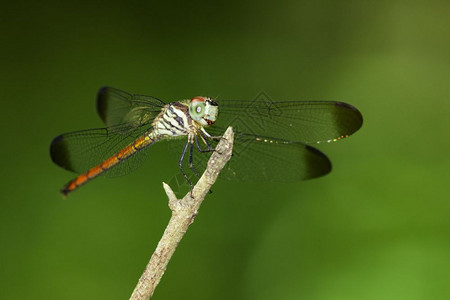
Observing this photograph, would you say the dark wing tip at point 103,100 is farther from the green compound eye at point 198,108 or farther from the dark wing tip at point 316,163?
the dark wing tip at point 316,163

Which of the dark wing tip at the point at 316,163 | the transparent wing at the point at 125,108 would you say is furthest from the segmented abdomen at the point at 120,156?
the dark wing tip at the point at 316,163

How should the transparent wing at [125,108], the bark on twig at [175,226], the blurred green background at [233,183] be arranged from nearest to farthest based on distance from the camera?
1. the bark on twig at [175,226]
2. the transparent wing at [125,108]
3. the blurred green background at [233,183]

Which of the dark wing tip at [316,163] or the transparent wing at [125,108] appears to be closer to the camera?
the dark wing tip at [316,163]

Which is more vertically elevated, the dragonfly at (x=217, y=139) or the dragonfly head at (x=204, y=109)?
the dragonfly head at (x=204, y=109)

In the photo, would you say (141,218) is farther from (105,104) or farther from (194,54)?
(194,54)

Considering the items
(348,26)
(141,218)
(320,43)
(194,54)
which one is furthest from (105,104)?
(348,26)

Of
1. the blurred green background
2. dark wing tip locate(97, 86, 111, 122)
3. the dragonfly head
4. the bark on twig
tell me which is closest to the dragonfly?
the dragonfly head

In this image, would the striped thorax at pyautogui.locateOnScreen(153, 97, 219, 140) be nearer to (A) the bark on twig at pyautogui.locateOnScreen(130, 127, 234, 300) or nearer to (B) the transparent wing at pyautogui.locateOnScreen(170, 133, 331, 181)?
(B) the transparent wing at pyautogui.locateOnScreen(170, 133, 331, 181)

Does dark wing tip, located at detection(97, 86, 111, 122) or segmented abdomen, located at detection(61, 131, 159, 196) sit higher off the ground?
dark wing tip, located at detection(97, 86, 111, 122)
